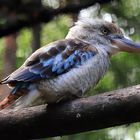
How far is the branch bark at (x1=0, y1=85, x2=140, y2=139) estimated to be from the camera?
3.04 meters

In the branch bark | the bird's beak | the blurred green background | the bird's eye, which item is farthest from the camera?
the blurred green background

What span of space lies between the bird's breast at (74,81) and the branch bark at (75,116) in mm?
149

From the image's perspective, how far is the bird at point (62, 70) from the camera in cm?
346

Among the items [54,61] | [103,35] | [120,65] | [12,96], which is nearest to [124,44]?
[103,35]

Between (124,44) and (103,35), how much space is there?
154 millimetres

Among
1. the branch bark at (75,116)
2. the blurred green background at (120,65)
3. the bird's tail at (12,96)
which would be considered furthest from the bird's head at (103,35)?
the blurred green background at (120,65)

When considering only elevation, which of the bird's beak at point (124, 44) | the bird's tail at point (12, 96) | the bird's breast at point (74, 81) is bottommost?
the bird's beak at point (124, 44)

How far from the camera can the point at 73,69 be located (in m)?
3.62

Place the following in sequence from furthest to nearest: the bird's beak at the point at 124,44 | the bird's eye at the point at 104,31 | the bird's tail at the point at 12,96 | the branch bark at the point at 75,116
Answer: the bird's eye at the point at 104,31 < the bird's beak at the point at 124,44 < the bird's tail at the point at 12,96 < the branch bark at the point at 75,116

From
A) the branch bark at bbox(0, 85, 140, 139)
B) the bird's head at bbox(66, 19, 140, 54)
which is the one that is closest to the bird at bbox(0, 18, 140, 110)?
the bird's head at bbox(66, 19, 140, 54)

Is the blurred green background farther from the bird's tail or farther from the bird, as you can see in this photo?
the bird's tail

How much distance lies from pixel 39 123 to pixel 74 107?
0.20 m

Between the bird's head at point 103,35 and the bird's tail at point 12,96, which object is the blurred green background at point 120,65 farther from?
the bird's tail at point 12,96

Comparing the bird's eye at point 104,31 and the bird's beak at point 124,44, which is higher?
the bird's eye at point 104,31
